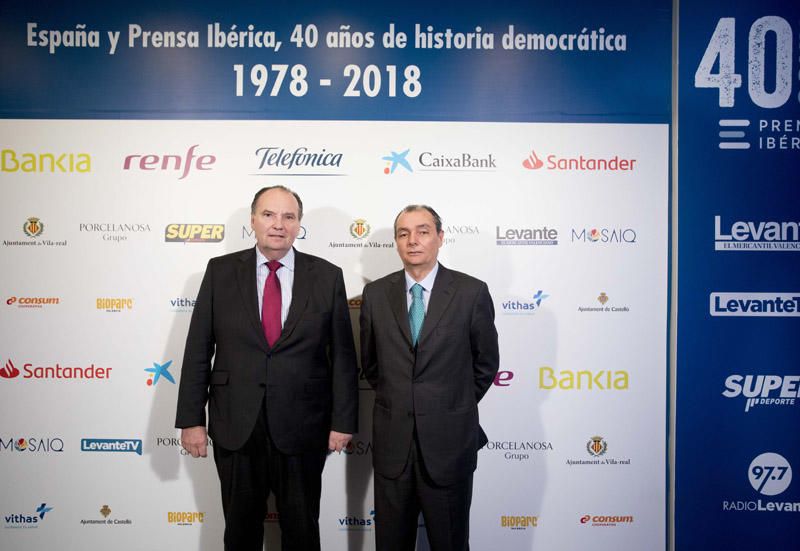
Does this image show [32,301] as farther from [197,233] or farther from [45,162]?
[197,233]

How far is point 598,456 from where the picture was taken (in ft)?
9.37

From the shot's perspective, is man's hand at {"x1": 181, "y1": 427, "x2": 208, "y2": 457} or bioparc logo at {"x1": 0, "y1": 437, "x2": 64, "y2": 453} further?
bioparc logo at {"x1": 0, "y1": 437, "x2": 64, "y2": 453}

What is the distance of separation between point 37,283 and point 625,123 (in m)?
3.31

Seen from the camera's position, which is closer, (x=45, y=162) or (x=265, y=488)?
(x=265, y=488)

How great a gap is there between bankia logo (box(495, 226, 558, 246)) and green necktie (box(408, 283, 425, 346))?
2.55 feet

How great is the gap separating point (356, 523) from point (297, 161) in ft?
6.52

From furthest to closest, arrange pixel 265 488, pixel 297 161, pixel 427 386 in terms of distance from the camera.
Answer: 1. pixel 297 161
2. pixel 265 488
3. pixel 427 386

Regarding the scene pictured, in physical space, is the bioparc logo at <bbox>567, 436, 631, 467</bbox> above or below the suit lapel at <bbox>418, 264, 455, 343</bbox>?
below

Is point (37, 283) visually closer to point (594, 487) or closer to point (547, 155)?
point (547, 155)

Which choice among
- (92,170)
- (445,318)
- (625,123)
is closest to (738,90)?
(625,123)

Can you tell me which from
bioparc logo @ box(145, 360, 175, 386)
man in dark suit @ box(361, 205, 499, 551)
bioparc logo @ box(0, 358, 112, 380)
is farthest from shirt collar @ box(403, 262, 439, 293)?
bioparc logo @ box(0, 358, 112, 380)

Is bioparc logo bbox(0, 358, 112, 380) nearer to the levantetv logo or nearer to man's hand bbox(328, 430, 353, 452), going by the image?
the levantetv logo

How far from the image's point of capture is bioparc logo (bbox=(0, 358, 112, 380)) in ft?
9.33

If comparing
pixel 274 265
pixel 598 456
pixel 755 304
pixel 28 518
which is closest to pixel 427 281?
pixel 274 265
